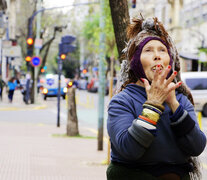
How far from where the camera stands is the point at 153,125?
265cm

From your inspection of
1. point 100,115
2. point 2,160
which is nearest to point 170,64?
point 2,160

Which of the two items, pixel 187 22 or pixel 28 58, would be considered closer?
pixel 28 58

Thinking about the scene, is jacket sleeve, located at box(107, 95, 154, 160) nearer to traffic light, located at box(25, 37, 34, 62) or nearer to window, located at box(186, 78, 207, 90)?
window, located at box(186, 78, 207, 90)

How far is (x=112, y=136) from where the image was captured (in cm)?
277

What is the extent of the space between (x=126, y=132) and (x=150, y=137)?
127 millimetres

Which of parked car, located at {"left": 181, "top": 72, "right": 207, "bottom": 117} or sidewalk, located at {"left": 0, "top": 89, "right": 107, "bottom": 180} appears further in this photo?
parked car, located at {"left": 181, "top": 72, "right": 207, "bottom": 117}

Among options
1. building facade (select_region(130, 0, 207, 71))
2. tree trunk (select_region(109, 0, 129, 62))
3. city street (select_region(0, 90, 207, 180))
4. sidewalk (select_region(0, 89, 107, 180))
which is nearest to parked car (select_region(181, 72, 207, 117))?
city street (select_region(0, 90, 207, 180))

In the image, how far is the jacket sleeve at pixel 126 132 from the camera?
2617 mm

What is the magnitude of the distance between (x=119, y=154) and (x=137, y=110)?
0.80ft

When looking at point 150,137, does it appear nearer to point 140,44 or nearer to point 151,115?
point 151,115

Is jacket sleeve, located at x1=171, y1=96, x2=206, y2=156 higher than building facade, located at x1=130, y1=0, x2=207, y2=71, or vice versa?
building facade, located at x1=130, y1=0, x2=207, y2=71

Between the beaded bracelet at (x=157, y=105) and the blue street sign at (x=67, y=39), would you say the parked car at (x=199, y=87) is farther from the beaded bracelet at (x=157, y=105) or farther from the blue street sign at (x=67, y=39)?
the beaded bracelet at (x=157, y=105)

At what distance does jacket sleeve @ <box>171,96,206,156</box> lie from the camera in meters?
2.70

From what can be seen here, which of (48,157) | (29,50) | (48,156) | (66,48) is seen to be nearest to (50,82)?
(29,50)
